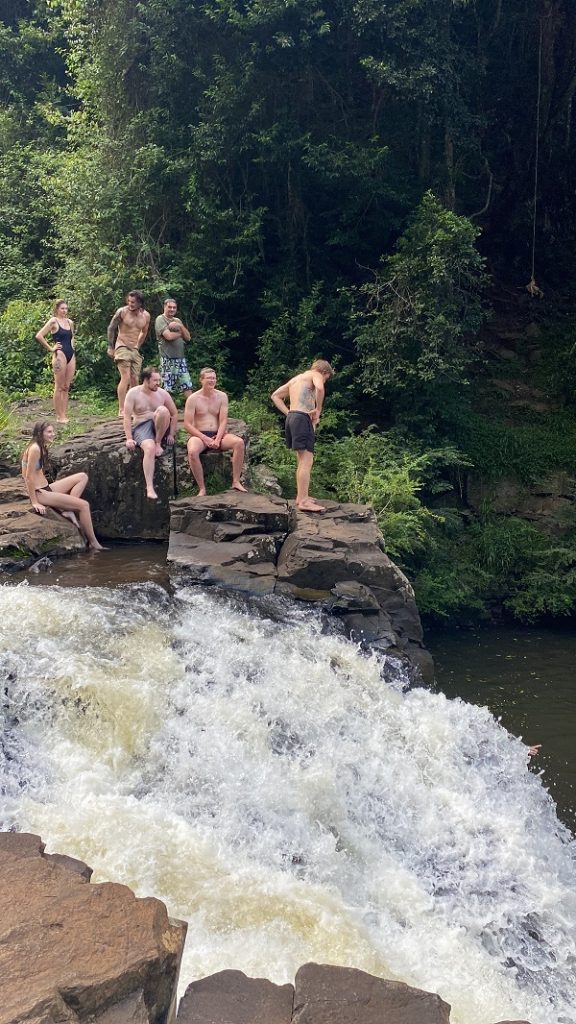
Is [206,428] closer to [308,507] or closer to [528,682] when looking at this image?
[308,507]

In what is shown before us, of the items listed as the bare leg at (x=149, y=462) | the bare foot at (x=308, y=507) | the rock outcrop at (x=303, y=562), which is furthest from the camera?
the bare leg at (x=149, y=462)

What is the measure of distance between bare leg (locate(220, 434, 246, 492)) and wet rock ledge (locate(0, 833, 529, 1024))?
6.24 meters

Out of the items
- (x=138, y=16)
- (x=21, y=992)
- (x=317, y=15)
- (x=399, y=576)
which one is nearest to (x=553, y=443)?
(x=399, y=576)

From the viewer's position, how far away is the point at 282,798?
5500 millimetres

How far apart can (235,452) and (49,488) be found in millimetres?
2157

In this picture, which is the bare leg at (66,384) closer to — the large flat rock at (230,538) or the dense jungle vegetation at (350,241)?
the dense jungle vegetation at (350,241)

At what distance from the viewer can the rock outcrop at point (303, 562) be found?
7.89m

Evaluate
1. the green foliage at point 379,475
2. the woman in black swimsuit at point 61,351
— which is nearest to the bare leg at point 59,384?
the woman in black swimsuit at point 61,351

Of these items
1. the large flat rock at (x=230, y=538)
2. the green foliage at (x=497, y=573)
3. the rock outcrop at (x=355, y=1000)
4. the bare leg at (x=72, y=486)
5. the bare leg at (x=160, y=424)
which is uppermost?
the bare leg at (x=160, y=424)

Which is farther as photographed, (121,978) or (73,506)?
(73,506)

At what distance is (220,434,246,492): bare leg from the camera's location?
9398mm

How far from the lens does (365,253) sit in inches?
610

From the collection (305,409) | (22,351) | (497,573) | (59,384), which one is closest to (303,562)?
(305,409)

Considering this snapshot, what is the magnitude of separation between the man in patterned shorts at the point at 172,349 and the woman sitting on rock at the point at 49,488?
233 centimetres
